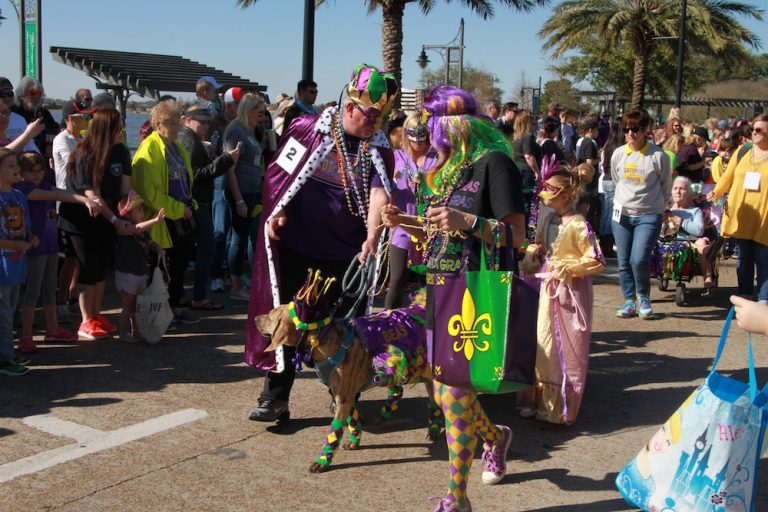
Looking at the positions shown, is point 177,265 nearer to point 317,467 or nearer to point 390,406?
point 390,406

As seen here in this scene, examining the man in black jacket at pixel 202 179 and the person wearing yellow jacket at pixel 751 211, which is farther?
the man in black jacket at pixel 202 179

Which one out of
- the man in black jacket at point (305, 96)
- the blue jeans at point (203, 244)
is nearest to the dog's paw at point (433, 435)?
the blue jeans at point (203, 244)

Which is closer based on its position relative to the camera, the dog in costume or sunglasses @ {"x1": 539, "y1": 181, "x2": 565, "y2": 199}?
the dog in costume

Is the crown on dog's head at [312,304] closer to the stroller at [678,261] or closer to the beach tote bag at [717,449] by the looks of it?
the beach tote bag at [717,449]

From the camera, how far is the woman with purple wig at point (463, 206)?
3.65 meters

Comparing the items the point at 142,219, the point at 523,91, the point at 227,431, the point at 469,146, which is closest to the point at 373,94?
the point at 469,146

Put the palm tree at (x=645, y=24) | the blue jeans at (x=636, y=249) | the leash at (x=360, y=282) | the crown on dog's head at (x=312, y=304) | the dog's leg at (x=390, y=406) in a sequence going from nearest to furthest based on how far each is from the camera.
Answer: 1. the crown on dog's head at (x=312, y=304)
2. the leash at (x=360, y=282)
3. the dog's leg at (x=390, y=406)
4. the blue jeans at (x=636, y=249)
5. the palm tree at (x=645, y=24)

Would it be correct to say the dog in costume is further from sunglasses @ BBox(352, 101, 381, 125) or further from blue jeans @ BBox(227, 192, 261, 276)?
blue jeans @ BBox(227, 192, 261, 276)

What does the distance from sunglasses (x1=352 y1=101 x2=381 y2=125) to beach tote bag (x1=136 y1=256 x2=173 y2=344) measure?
292 centimetres

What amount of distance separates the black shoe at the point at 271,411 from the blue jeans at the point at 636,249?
4409 millimetres

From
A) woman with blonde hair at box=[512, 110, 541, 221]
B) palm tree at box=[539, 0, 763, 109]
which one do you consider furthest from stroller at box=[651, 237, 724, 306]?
palm tree at box=[539, 0, 763, 109]

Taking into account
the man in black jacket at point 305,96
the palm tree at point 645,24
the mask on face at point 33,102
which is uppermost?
the palm tree at point 645,24

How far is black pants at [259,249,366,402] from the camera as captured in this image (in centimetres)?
489

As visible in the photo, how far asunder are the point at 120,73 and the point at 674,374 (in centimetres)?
952
